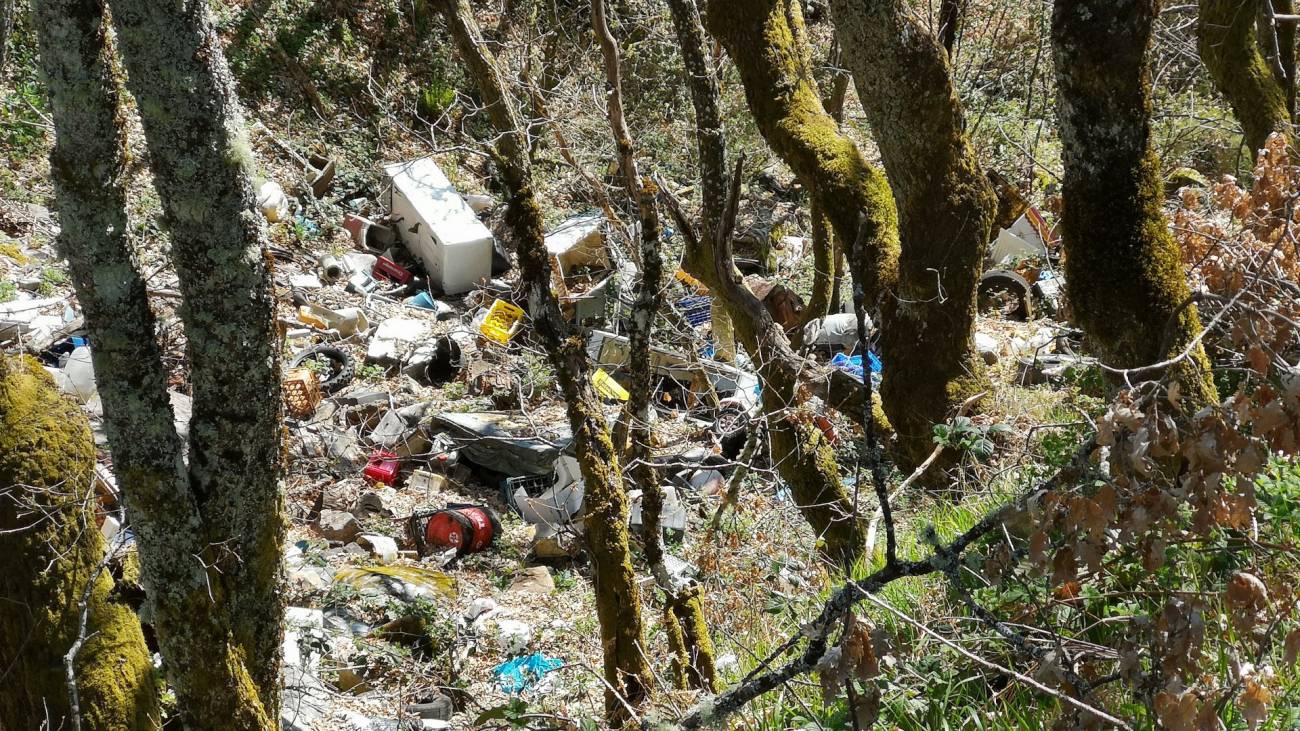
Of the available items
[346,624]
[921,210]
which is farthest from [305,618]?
[921,210]

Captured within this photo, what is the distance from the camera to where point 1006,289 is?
9.98m

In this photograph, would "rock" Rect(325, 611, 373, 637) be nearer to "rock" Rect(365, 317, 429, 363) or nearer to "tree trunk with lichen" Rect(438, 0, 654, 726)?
"tree trunk with lichen" Rect(438, 0, 654, 726)

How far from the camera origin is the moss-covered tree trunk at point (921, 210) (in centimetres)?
466

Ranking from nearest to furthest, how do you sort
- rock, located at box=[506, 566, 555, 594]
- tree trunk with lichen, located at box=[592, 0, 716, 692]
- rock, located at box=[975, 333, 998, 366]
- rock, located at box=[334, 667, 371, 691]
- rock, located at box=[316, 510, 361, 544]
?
tree trunk with lichen, located at box=[592, 0, 716, 692] → rock, located at box=[334, 667, 371, 691] → rock, located at box=[506, 566, 555, 594] → rock, located at box=[316, 510, 361, 544] → rock, located at box=[975, 333, 998, 366]

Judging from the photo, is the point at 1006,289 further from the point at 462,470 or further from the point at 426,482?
the point at 426,482

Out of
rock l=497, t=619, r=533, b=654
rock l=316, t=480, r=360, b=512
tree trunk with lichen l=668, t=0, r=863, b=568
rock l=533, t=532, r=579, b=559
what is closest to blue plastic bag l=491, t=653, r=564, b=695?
rock l=497, t=619, r=533, b=654

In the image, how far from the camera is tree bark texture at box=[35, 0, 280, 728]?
9.40 feet

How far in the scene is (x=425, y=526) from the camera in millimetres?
7539

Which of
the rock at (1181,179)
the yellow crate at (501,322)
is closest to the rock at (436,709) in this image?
the yellow crate at (501,322)

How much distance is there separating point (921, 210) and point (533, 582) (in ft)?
12.6

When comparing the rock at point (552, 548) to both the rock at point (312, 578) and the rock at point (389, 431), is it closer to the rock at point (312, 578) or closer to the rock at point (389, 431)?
the rock at point (312, 578)

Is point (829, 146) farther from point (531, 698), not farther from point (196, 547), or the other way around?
point (196, 547)

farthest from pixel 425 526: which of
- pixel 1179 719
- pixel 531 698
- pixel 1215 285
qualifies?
pixel 1179 719

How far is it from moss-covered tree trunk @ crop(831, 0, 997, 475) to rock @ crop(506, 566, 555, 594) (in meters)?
2.93
